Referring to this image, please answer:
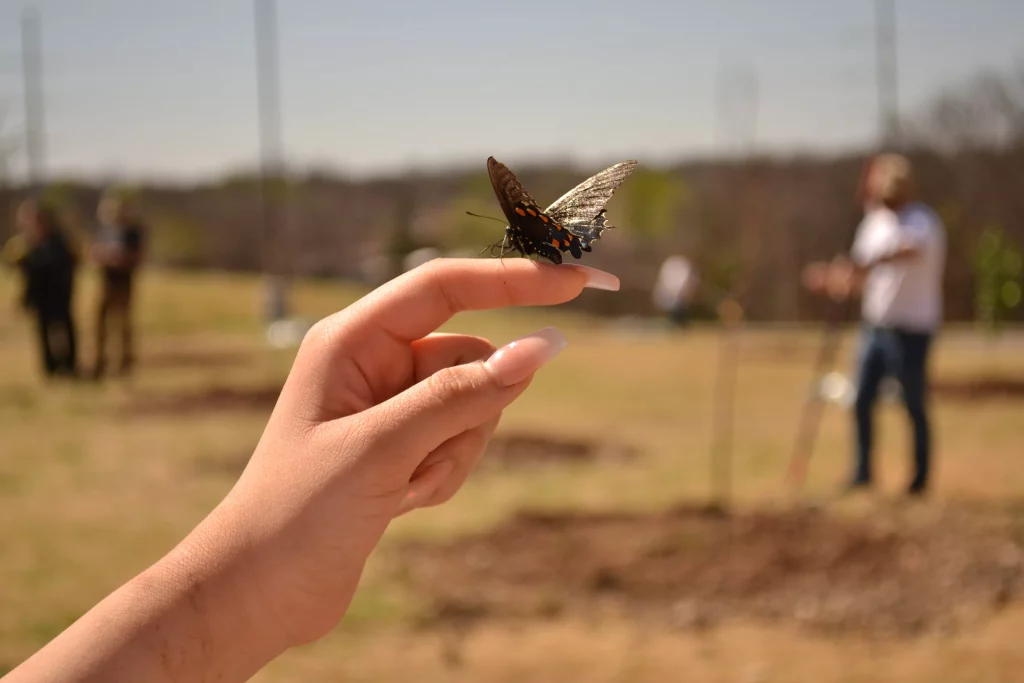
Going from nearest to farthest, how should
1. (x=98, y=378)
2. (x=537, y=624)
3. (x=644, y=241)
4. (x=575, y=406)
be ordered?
(x=537, y=624) → (x=575, y=406) → (x=98, y=378) → (x=644, y=241)

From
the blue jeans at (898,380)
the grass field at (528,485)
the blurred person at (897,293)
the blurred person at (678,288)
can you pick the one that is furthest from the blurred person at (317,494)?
the blurred person at (678,288)

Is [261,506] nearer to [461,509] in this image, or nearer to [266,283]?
[461,509]

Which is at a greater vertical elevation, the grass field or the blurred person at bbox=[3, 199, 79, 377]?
the blurred person at bbox=[3, 199, 79, 377]

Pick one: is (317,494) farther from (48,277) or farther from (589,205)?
(48,277)

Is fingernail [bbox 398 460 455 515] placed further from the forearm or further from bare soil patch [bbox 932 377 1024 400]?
bare soil patch [bbox 932 377 1024 400]

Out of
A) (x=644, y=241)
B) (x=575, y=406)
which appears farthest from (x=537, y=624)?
(x=644, y=241)

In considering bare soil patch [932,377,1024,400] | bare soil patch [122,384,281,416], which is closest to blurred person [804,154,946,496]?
Result: bare soil patch [932,377,1024,400]
